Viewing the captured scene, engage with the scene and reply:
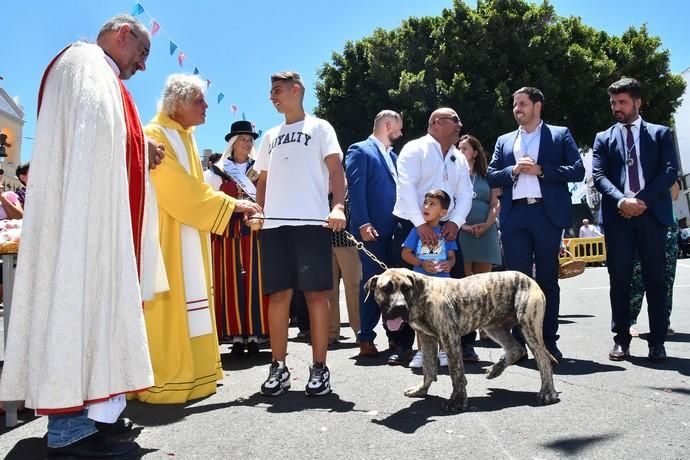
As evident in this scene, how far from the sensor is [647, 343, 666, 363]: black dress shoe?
4922 mm

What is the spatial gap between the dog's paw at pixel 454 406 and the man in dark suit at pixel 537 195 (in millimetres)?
1671

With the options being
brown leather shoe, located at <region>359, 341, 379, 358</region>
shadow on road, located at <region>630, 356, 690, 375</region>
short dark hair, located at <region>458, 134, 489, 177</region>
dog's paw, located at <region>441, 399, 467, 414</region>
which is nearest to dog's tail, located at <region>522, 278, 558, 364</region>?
dog's paw, located at <region>441, 399, 467, 414</region>

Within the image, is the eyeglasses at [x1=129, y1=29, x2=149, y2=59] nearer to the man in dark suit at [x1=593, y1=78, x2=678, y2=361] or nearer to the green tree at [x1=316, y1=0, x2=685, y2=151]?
the man in dark suit at [x1=593, y1=78, x2=678, y2=361]

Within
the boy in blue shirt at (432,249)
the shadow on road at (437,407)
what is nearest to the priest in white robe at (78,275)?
the shadow on road at (437,407)

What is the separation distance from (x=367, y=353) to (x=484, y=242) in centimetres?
168

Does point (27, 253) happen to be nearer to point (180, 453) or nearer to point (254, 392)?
point (180, 453)

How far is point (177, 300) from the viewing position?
426 centimetres

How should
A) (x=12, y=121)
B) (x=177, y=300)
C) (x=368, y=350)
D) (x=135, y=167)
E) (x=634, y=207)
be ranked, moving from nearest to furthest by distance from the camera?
(x=135, y=167) → (x=177, y=300) → (x=634, y=207) → (x=368, y=350) → (x=12, y=121)

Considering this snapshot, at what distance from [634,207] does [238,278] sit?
351 cm

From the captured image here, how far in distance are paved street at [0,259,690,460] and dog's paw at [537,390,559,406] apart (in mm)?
74

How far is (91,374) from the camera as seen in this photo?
285 centimetres

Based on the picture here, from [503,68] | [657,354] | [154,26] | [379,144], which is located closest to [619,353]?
[657,354]

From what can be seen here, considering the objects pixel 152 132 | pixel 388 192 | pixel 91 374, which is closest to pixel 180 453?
pixel 91 374

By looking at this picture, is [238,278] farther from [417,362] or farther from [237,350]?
[417,362]
